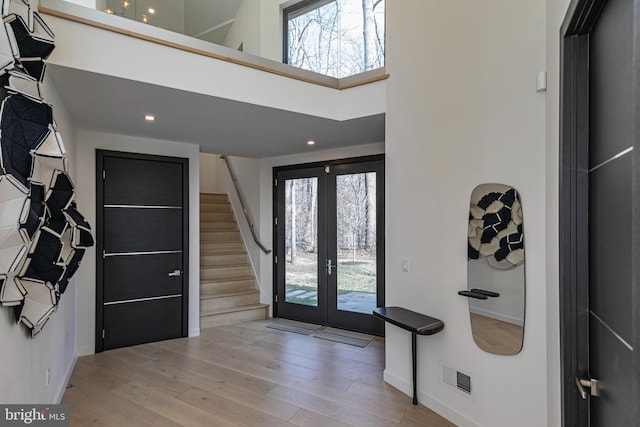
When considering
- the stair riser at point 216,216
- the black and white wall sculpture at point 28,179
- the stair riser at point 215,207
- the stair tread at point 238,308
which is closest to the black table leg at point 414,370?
the black and white wall sculpture at point 28,179

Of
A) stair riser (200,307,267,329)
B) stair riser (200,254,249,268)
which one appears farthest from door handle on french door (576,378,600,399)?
stair riser (200,254,249,268)

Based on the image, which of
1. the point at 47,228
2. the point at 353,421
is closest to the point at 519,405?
the point at 353,421

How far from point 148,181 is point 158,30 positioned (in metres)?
2.35

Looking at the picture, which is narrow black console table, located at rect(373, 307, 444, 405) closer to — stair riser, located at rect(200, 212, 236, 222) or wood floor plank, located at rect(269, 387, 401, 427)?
wood floor plank, located at rect(269, 387, 401, 427)

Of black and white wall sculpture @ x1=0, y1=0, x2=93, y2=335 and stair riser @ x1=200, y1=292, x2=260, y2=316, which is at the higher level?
black and white wall sculpture @ x1=0, y1=0, x2=93, y2=335

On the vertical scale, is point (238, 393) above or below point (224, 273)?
below

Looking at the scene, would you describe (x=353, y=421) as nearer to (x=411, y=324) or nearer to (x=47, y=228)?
(x=411, y=324)

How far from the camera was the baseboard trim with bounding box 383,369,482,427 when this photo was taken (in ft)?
8.88

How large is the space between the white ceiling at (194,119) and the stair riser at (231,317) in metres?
2.49

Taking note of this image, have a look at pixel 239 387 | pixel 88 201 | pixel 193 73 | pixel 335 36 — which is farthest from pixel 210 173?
pixel 239 387

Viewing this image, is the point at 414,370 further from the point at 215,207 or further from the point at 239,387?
the point at 215,207

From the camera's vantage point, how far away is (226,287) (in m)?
5.91

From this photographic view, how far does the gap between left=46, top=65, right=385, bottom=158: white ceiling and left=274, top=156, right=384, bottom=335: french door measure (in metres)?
0.52

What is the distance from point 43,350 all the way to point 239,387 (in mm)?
1615
